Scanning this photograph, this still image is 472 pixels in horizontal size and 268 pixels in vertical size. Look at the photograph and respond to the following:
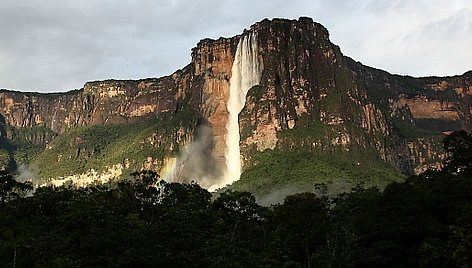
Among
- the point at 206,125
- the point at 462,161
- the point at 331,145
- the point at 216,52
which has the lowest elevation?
the point at 462,161

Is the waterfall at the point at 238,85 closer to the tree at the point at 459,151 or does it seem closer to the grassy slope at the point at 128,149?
the grassy slope at the point at 128,149

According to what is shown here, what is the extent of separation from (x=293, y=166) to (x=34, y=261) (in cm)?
9014

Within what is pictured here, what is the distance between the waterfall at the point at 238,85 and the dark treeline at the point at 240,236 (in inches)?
3793

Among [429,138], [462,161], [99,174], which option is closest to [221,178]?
[99,174]

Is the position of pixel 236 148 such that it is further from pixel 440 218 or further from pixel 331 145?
pixel 440 218

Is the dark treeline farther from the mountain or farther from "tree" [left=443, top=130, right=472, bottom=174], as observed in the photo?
the mountain

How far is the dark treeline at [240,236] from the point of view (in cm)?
4394

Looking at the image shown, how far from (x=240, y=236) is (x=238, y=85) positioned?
10405 centimetres

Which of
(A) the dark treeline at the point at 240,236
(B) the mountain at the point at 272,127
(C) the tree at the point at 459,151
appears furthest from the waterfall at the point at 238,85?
(A) the dark treeline at the point at 240,236

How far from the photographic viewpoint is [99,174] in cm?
17875

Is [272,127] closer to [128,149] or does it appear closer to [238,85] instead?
[238,85]

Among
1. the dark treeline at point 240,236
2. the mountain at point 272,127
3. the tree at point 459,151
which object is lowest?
the dark treeline at point 240,236

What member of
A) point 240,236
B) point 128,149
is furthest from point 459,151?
point 128,149

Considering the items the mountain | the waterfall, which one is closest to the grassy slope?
the mountain
